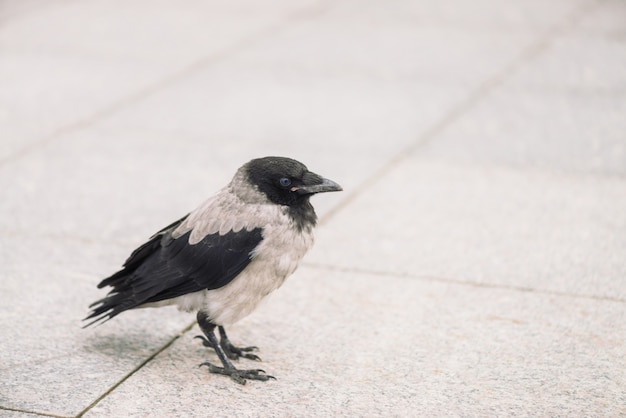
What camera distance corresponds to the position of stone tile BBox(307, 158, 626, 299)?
19.1 feet

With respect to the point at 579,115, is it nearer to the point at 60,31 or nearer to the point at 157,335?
the point at 157,335

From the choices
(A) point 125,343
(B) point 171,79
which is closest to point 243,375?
(A) point 125,343

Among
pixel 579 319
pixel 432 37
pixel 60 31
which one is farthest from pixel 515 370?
pixel 60 31

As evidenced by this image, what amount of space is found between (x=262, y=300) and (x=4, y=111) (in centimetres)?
500

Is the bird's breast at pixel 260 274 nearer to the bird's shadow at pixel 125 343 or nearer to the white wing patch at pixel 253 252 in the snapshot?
the white wing patch at pixel 253 252

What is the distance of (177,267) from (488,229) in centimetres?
263

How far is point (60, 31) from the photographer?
1131cm

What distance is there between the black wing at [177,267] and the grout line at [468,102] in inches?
82.0

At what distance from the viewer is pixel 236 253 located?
175 inches

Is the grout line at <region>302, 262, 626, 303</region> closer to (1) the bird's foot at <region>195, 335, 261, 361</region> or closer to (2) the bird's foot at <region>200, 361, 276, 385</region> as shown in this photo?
(1) the bird's foot at <region>195, 335, 261, 361</region>

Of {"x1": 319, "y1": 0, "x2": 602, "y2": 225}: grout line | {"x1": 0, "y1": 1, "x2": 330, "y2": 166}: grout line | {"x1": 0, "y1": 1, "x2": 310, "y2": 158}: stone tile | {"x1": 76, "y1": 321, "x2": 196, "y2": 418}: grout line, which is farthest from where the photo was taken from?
{"x1": 0, "y1": 1, "x2": 310, "y2": 158}: stone tile

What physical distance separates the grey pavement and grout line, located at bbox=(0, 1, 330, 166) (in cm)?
4

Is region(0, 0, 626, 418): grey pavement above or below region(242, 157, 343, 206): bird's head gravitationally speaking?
below

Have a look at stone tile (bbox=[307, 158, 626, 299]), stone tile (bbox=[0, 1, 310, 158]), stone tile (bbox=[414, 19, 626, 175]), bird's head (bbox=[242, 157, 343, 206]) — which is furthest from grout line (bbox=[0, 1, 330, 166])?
bird's head (bbox=[242, 157, 343, 206])
